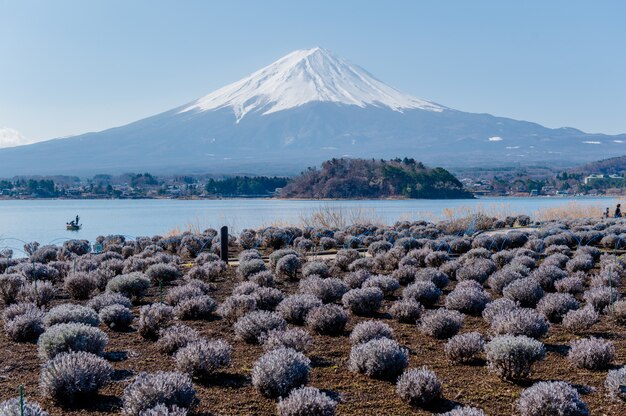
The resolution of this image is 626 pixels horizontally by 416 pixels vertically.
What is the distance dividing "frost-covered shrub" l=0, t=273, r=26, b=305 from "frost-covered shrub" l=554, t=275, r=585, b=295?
25.8ft

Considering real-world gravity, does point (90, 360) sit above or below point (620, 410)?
above

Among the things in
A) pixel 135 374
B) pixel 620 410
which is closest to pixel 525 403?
pixel 620 410

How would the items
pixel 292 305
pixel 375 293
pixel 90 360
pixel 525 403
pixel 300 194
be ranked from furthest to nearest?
1. pixel 300 194
2. pixel 375 293
3. pixel 292 305
4. pixel 90 360
5. pixel 525 403

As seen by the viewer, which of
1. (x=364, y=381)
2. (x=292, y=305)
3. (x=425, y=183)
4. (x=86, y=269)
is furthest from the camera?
(x=425, y=183)

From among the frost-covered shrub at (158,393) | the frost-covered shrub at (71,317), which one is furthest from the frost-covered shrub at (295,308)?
the frost-covered shrub at (158,393)

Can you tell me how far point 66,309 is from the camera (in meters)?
7.91

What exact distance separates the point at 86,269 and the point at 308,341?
7.32m

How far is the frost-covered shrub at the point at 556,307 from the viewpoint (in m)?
8.41

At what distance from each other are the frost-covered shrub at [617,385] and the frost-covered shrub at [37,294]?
7273mm

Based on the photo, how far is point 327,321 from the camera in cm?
780

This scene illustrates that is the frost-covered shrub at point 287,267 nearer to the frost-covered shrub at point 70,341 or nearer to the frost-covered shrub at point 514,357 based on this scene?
the frost-covered shrub at point 70,341

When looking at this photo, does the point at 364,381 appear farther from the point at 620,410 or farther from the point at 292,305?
the point at 292,305

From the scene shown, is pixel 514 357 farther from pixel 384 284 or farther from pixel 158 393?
pixel 384 284

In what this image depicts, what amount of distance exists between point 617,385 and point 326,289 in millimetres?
4848
